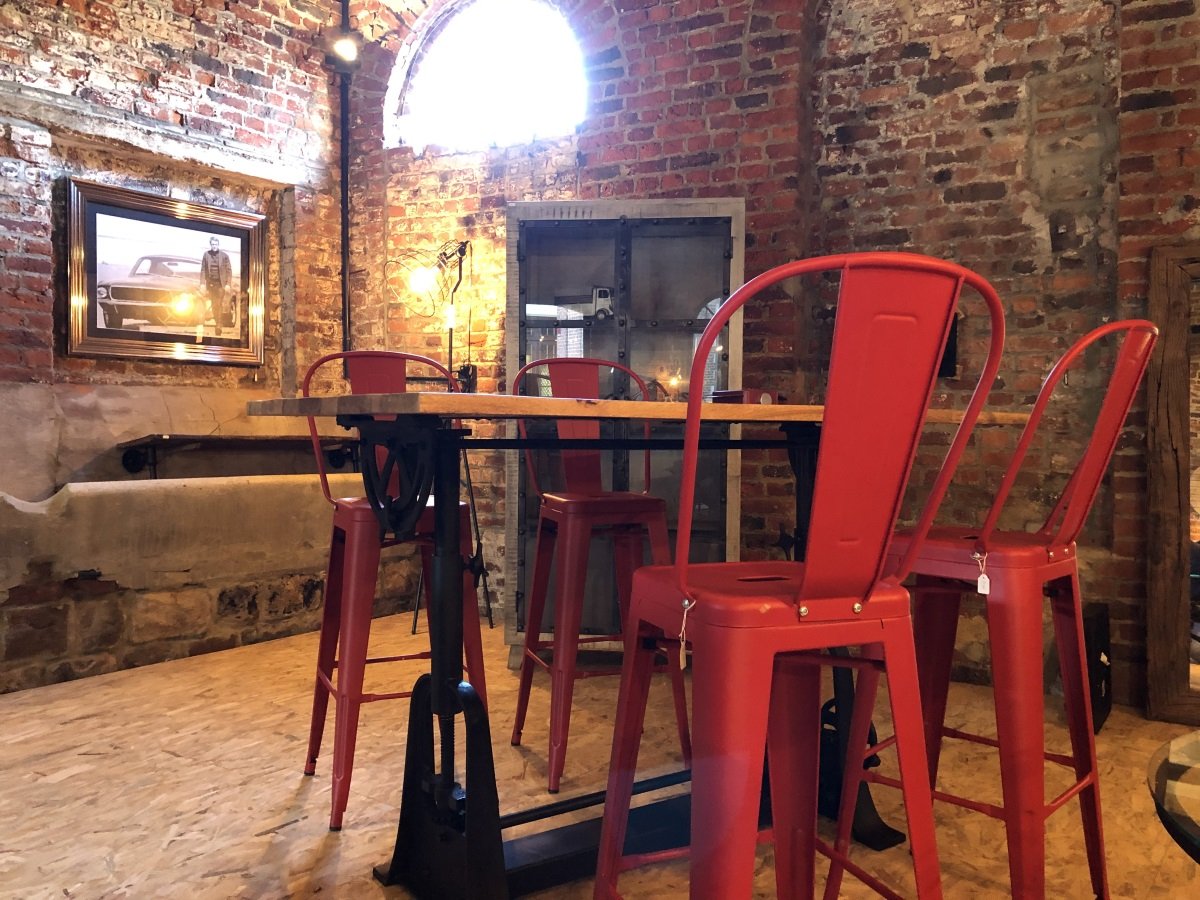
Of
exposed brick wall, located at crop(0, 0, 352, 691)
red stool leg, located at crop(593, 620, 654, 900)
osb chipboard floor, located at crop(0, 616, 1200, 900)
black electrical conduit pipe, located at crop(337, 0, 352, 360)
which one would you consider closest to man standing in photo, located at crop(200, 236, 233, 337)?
exposed brick wall, located at crop(0, 0, 352, 691)

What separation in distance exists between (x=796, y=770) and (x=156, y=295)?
4427 mm

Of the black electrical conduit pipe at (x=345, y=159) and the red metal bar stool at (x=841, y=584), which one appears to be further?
the black electrical conduit pipe at (x=345, y=159)

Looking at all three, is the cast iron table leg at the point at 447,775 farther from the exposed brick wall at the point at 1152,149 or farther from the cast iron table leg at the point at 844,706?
the exposed brick wall at the point at 1152,149

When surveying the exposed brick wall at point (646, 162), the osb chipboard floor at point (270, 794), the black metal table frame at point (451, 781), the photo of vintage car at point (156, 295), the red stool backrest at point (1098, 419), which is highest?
the exposed brick wall at point (646, 162)

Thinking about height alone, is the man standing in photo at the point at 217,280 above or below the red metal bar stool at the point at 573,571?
above

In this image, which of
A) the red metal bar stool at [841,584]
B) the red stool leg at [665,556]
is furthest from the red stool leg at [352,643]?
the red metal bar stool at [841,584]

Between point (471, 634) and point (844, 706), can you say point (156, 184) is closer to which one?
point (471, 634)

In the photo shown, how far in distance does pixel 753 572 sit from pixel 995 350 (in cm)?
55

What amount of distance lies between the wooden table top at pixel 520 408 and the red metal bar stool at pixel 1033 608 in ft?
1.28

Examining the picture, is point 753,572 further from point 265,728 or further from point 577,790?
point 265,728

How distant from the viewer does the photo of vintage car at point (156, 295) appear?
4.46 m

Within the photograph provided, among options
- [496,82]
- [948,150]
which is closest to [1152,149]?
[948,150]

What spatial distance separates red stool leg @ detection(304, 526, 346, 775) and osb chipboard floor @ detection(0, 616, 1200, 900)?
0.15m

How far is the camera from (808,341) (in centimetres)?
381
